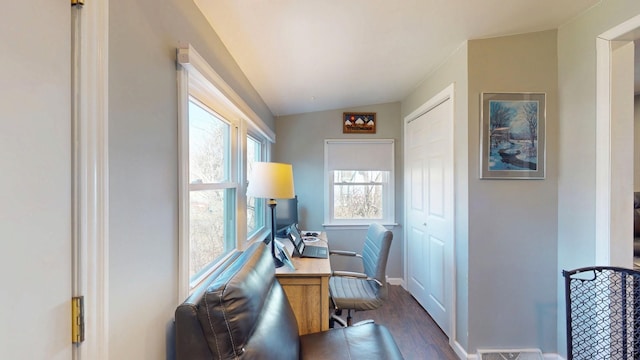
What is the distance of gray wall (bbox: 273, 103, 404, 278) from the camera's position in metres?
3.55

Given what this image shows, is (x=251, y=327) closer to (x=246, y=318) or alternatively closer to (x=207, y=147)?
(x=246, y=318)

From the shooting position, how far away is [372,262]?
7.19 feet

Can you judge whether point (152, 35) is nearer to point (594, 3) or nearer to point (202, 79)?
point (202, 79)

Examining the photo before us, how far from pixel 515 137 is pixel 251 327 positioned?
7.04 feet

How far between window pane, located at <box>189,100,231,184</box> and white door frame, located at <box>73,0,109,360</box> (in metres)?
0.66

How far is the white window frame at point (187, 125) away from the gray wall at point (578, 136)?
2294 mm

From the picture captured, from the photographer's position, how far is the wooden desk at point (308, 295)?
1.76 meters

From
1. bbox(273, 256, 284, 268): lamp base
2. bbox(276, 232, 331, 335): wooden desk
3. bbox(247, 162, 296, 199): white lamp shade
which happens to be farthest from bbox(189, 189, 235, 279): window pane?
bbox(276, 232, 331, 335): wooden desk

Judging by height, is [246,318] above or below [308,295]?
above

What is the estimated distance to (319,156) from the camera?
3578 millimetres

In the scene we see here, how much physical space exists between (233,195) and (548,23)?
2553mm

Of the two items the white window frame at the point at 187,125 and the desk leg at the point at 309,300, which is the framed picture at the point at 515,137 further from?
the white window frame at the point at 187,125

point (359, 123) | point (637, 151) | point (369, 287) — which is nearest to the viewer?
point (369, 287)

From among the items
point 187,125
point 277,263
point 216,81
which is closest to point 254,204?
point 277,263
